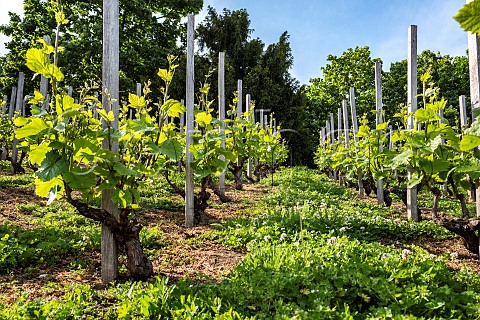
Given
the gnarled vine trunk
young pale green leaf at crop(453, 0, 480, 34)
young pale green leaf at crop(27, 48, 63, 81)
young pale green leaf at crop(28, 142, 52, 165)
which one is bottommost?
the gnarled vine trunk

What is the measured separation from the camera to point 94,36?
1712cm

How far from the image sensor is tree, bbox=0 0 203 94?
16844mm

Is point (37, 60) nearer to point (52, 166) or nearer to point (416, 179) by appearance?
point (52, 166)

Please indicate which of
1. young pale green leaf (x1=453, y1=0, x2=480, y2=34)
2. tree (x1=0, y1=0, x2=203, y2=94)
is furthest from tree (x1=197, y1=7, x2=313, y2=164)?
young pale green leaf (x1=453, y1=0, x2=480, y2=34)

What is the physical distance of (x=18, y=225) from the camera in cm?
457

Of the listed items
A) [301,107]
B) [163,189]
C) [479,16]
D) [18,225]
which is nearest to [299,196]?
[163,189]

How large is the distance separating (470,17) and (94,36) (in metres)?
18.6

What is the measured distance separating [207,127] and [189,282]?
8.27 feet

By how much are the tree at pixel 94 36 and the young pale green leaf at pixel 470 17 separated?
1679 centimetres

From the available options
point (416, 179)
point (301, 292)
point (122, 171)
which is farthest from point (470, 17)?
point (416, 179)

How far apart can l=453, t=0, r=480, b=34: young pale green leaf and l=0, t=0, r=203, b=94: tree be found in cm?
1679

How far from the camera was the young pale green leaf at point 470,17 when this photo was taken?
24.9 inches

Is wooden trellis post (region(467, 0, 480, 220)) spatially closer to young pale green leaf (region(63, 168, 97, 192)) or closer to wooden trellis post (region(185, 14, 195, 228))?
wooden trellis post (region(185, 14, 195, 228))

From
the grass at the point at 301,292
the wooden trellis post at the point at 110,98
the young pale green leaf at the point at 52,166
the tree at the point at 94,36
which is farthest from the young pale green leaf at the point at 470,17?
the tree at the point at 94,36
